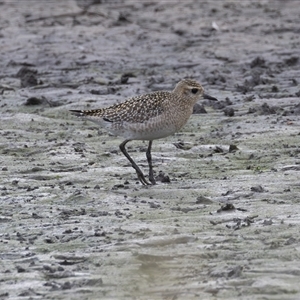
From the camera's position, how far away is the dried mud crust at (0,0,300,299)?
7.32 meters

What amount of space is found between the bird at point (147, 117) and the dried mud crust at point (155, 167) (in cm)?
38

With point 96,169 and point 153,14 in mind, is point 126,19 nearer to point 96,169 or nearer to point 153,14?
point 153,14

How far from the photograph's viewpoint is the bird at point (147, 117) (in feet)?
35.2

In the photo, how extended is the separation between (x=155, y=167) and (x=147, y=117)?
0.78 meters

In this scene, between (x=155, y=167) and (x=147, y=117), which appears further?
(x=155, y=167)

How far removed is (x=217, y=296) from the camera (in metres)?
6.74

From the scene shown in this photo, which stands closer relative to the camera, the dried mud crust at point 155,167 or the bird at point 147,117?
the dried mud crust at point 155,167

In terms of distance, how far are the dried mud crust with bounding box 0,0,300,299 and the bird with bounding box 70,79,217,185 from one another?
1.25ft

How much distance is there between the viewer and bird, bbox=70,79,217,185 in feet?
35.2

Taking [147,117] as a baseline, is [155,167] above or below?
below

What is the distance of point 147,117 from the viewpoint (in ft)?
35.4

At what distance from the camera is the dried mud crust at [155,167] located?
24.0ft

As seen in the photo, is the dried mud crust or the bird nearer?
the dried mud crust

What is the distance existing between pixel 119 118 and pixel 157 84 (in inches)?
230
